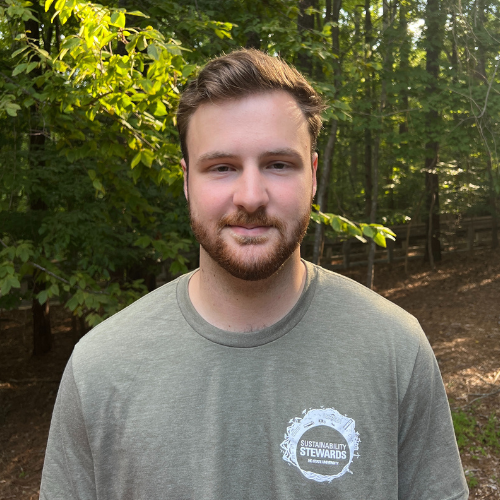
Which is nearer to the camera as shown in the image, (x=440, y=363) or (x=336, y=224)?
(x=336, y=224)

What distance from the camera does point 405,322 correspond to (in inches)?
65.7

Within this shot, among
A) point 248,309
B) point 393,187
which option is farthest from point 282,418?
point 393,187

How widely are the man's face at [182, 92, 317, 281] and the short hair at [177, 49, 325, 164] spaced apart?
3 centimetres

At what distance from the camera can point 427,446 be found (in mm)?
1576

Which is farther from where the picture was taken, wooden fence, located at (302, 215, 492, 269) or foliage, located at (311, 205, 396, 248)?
wooden fence, located at (302, 215, 492, 269)

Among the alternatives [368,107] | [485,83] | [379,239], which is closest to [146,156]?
[379,239]

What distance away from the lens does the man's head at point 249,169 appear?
1547 millimetres

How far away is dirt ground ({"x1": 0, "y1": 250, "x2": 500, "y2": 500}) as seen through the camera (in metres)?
6.57

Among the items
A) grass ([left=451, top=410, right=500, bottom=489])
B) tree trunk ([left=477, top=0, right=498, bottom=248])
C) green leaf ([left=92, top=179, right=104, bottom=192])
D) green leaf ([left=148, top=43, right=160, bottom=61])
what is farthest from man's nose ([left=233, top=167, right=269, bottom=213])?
grass ([left=451, top=410, right=500, bottom=489])

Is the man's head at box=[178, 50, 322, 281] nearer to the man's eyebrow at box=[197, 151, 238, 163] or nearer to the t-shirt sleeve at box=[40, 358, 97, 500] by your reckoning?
the man's eyebrow at box=[197, 151, 238, 163]

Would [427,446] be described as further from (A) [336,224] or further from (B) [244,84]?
(A) [336,224]

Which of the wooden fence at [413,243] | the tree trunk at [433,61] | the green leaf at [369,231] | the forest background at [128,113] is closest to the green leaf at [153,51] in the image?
the forest background at [128,113]

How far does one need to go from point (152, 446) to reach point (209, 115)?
94cm

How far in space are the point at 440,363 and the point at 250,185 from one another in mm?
9040
